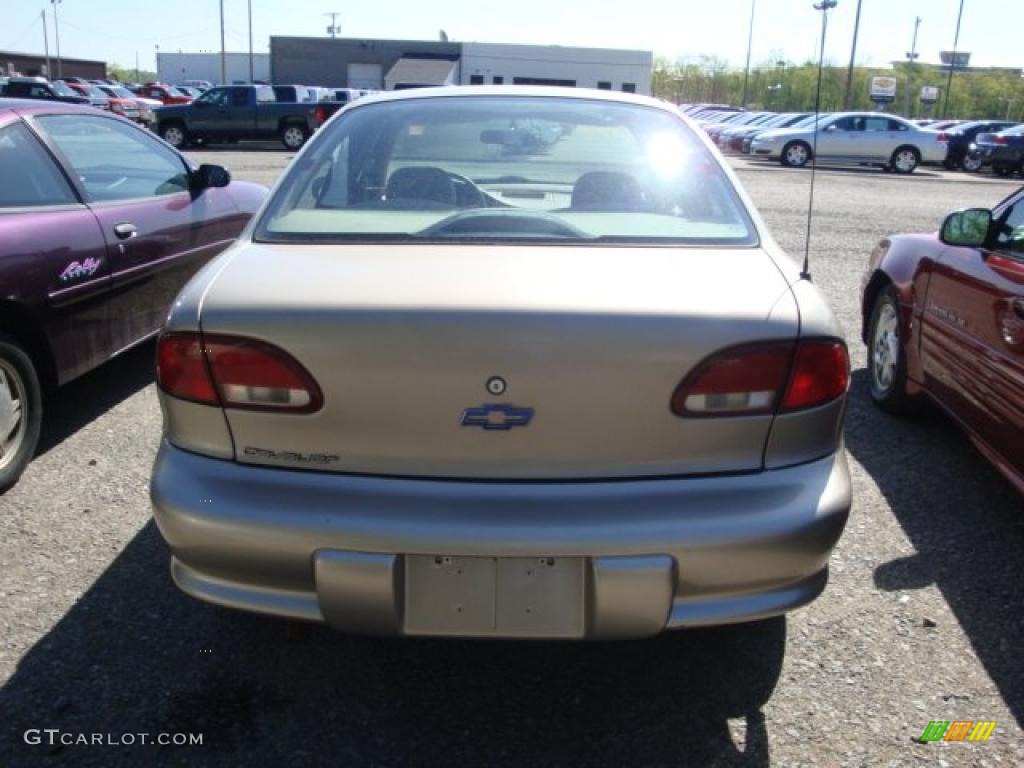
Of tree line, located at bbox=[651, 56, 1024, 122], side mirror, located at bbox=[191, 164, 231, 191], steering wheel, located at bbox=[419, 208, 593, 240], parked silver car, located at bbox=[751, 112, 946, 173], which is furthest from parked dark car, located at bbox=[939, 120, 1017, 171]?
tree line, located at bbox=[651, 56, 1024, 122]

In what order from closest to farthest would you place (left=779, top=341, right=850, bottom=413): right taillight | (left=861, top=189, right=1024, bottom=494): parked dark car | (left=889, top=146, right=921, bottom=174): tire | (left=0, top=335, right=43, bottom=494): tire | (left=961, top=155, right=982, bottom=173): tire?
1. (left=779, top=341, right=850, bottom=413): right taillight
2. (left=861, top=189, right=1024, bottom=494): parked dark car
3. (left=0, top=335, right=43, bottom=494): tire
4. (left=889, top=146, right=921, bottom=174): tire
5. (left=961, top=155, right=982, bottom=173): tire

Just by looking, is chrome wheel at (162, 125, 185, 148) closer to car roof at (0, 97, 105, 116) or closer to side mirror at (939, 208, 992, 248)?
car roof at (0, 97, 105, 116)

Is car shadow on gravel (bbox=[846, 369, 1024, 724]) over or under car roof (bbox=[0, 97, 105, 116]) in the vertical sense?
under

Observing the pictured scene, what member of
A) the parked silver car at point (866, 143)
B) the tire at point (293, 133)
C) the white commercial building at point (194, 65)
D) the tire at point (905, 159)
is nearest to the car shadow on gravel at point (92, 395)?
the tire at point (293, 133)

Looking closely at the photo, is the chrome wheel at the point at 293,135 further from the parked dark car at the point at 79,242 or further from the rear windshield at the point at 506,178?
the rear windshield at the point at 506,178

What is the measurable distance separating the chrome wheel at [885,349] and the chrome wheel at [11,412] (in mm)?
3905

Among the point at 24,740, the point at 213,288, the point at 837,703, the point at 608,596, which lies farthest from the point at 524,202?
the point at 24,740

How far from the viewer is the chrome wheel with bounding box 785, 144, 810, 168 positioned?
24016 millimetres

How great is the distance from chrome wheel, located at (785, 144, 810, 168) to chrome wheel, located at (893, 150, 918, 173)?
92.1 inches

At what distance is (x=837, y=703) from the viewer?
2416 millimetres

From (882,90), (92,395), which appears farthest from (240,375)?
(882,90)

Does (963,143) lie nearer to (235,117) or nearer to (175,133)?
(235,117)

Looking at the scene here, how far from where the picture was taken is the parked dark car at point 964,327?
10.6 ft

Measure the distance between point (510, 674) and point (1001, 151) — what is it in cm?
2669
